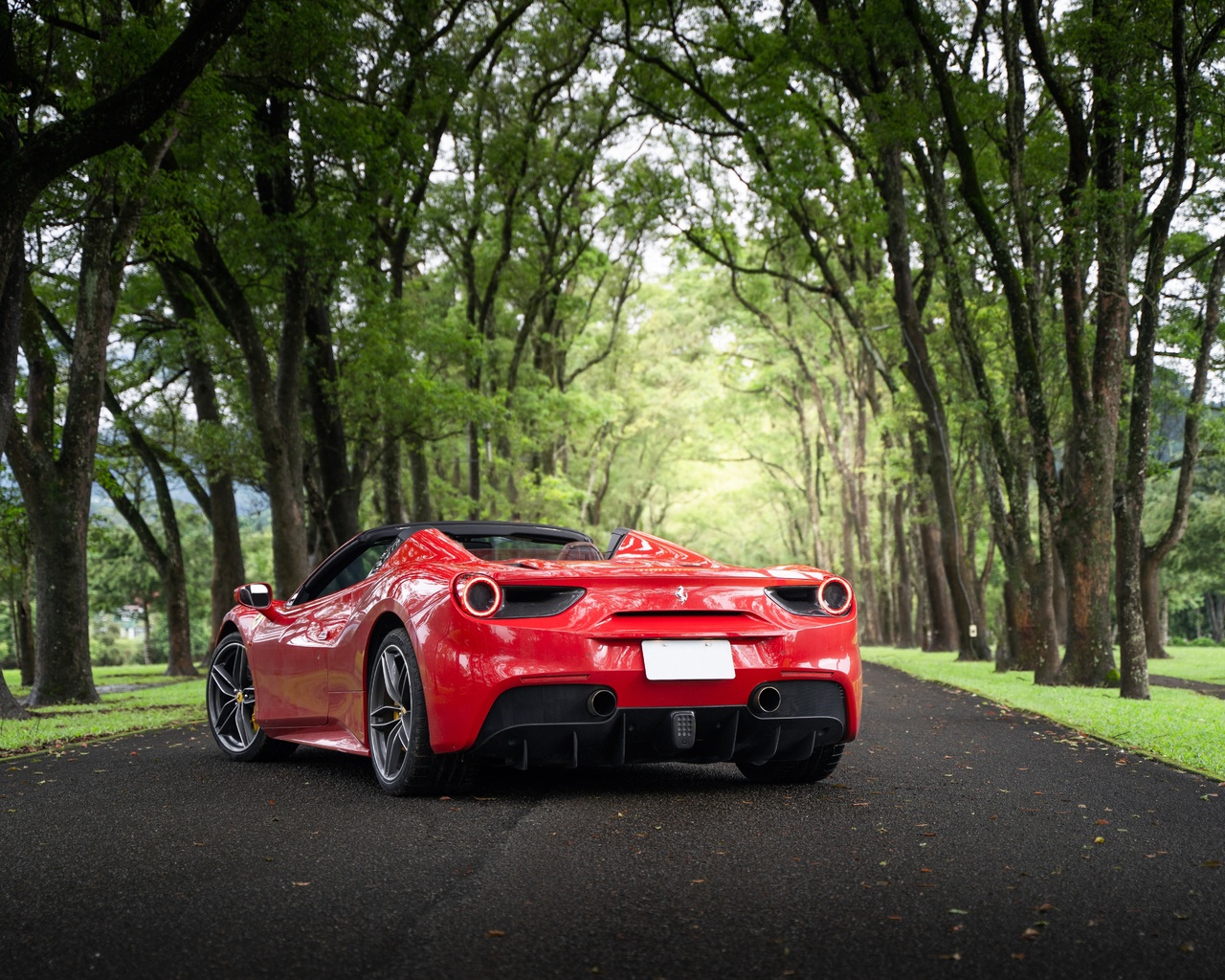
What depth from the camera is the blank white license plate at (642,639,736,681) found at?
473 cm

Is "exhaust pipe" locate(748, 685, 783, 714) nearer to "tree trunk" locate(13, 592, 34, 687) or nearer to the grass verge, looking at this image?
the grass verge

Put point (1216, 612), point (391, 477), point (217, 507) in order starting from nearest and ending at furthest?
1. point (217, 507)
2. point (391, 477)
3. point (1216, 612)

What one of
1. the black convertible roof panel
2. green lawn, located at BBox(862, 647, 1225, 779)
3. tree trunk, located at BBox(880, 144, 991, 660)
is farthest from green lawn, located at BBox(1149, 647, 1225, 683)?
the black convertible roof panel

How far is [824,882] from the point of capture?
3.43 metres

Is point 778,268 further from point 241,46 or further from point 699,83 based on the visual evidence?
point 241,46

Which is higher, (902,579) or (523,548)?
(523,548)

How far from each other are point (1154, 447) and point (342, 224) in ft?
57.1

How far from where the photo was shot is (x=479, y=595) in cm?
469

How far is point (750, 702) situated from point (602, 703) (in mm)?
668

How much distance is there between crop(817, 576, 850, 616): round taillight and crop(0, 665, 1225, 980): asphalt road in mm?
832

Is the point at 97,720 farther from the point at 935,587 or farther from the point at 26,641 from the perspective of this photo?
the point at 935,587

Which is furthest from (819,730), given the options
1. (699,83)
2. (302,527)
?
(699,83)

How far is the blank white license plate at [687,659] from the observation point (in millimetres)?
4734

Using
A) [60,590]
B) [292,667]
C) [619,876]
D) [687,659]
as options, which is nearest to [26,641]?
[60,590]
